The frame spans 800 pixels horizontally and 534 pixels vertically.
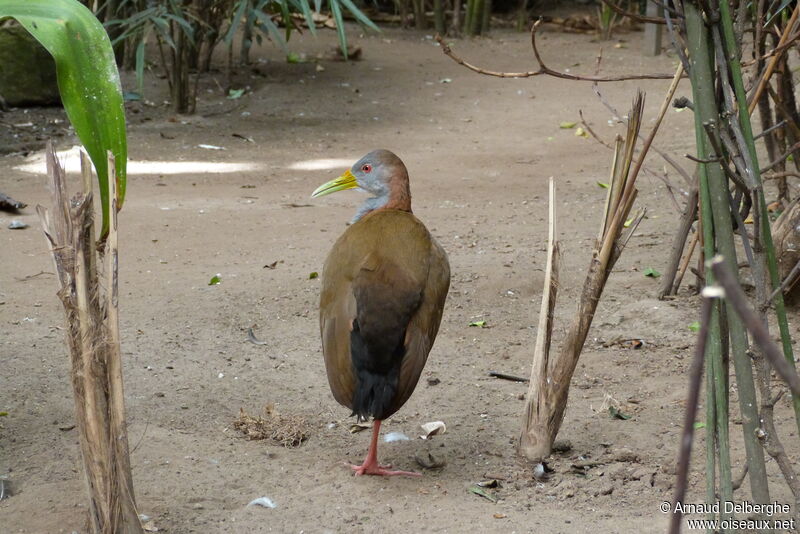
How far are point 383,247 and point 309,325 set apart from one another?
1.39m

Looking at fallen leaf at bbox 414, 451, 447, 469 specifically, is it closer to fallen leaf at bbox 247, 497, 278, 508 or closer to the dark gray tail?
the dark gray tail

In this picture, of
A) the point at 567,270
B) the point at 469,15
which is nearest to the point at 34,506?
the point at 567,270

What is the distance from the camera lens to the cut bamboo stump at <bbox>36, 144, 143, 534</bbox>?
2.38m

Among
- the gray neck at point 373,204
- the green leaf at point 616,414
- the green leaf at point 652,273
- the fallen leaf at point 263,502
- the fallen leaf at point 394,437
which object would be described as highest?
the gray neck at point 373,204

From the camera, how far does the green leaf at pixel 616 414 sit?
3.60 m

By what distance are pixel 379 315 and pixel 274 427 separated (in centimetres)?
67

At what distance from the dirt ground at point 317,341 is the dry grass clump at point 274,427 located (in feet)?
0.15

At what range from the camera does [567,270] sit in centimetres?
512

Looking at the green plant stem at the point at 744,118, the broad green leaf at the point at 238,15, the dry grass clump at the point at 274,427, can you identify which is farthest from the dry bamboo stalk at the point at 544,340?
the broad green leaf at the point at 238,15

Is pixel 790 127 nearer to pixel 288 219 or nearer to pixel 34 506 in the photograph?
pixel 288 219

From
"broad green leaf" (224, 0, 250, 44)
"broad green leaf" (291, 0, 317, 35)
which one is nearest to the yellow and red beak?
"broad green leaf" (291, 0, 317, 35)

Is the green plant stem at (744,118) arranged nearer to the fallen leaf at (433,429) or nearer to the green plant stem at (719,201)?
the green plant stem at (719,201)

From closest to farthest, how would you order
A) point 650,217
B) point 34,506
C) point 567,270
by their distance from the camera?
point 34,506 → point 567,270 → point 650,217

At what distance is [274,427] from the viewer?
3.52 m
